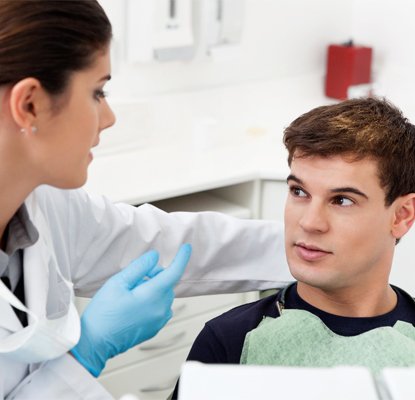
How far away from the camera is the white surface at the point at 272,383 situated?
817mm

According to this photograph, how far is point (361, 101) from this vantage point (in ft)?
5.27

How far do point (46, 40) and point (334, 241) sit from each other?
2.09ft

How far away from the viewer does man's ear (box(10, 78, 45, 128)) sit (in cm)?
119

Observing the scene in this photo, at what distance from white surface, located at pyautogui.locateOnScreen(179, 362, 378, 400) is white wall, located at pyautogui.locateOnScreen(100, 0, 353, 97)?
2.02m

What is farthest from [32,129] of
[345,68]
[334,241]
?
[345,68]

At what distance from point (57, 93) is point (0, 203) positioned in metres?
0.24

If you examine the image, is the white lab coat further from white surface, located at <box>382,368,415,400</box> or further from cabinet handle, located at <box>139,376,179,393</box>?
cabinet handle, located at <box>139,376,179,393</box>

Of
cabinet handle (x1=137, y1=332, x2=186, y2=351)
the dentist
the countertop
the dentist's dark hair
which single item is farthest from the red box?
the dentist's dark hair

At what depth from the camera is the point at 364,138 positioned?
1.50 meters

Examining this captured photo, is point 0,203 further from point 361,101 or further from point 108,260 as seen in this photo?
point 361,101

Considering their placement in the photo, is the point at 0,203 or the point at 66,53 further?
the point at 0,203

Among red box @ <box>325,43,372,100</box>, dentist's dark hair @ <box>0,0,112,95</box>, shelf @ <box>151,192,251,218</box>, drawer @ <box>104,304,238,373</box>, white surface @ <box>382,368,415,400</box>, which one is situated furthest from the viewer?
red box @ <box>325,43,372,100</box>

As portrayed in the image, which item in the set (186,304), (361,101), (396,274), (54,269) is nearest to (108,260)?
(54,269)

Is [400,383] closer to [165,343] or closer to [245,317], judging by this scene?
[245,317]
